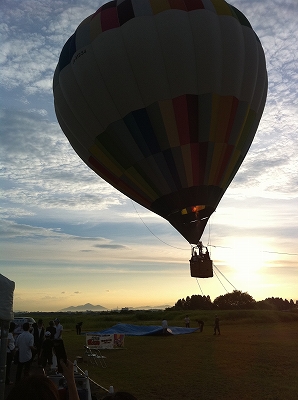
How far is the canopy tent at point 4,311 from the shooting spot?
21.2ft

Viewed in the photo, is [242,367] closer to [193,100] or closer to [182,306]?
[193,100]

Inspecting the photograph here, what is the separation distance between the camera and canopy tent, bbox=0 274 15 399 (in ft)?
21.2

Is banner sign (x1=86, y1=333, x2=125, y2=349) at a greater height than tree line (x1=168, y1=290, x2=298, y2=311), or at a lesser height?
lesser

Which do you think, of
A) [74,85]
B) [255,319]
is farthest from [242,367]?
[255,319]

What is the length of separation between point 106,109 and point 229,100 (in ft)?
15.1

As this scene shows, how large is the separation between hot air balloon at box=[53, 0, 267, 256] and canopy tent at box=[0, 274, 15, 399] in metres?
9.16

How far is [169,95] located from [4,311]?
32.8 feet

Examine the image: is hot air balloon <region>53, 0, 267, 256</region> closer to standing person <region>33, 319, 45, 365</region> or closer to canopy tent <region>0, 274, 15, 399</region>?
standing person <region>33, 319, 45, 365</region>

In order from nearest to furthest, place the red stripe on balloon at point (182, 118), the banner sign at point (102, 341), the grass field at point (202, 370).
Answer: the grass field at point (202, 370), the red stripe on balloon at point (182, 118), the banner sign at point (102, 341)

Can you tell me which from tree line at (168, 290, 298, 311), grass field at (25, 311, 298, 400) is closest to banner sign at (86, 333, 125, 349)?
grass field at (25, 311, 298, 400)

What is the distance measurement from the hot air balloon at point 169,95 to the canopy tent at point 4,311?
9164mm

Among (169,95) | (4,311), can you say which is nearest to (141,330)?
(169,95)

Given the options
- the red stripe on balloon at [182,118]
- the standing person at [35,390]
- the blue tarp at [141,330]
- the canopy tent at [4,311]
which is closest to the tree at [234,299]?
the blue tarp at [141,330]

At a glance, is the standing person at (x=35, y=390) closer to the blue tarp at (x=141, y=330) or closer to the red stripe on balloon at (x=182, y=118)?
the red stripe on balloon at (x=182, y=118)
